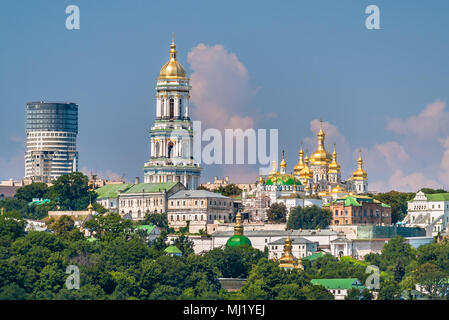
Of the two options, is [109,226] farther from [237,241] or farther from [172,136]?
[172,136]

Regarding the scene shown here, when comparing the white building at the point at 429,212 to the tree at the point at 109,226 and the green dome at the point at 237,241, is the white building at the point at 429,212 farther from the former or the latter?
the tree at the point at 109,226

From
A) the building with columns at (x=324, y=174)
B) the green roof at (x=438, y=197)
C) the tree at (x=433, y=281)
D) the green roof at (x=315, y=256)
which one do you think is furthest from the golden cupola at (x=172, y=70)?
the tree at (x=433, y=281)

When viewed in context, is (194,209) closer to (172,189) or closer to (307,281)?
(172,189)

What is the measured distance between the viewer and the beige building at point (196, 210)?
132m

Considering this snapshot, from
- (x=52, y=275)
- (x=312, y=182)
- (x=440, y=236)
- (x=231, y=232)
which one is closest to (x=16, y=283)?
(x=52, y=275)

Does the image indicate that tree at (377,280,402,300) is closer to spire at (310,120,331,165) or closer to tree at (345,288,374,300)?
tree at (345,288,374,300)

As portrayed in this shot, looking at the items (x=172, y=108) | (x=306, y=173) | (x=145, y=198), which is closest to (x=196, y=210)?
(x=145, y=198)

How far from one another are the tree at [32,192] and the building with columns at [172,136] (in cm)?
990

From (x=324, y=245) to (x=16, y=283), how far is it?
132ft

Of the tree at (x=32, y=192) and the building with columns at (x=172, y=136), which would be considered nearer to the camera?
the building with columns at (x=172, y=136)

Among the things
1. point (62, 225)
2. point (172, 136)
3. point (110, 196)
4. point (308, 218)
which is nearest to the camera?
point (62, 225)

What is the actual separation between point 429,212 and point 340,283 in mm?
35465

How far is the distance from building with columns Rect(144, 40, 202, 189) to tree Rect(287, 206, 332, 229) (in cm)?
1497

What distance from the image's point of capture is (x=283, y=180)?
140125 mm
